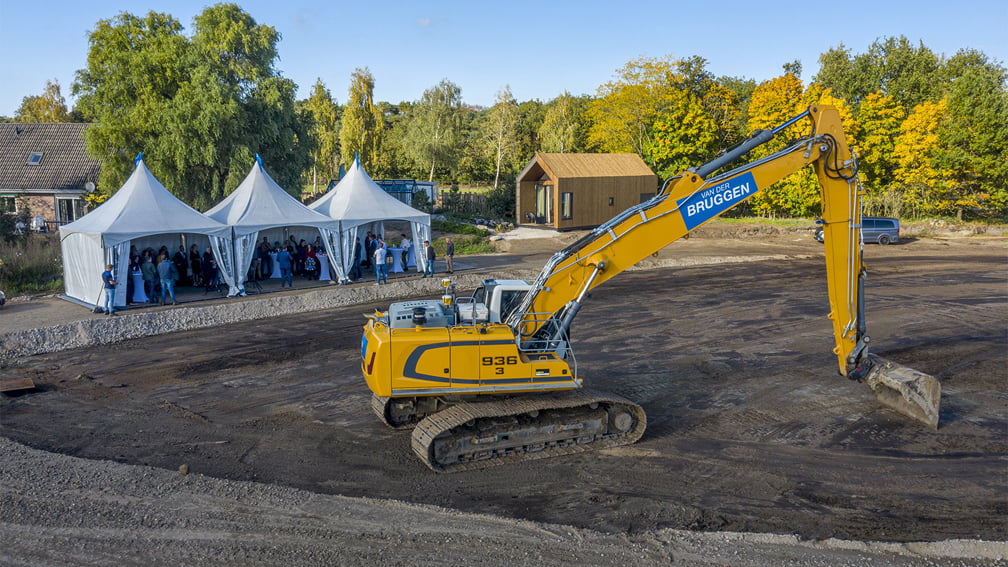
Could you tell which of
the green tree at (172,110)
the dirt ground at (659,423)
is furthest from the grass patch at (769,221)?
the green tree at (172,110)

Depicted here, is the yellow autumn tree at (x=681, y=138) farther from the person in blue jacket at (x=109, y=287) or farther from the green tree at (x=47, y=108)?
the green tree at (x=47, y=108)

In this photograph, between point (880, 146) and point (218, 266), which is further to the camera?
point (880, 146)

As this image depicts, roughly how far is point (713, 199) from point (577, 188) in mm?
28391

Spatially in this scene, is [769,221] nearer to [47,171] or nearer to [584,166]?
[584,166]

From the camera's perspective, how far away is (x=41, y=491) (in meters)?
8.51

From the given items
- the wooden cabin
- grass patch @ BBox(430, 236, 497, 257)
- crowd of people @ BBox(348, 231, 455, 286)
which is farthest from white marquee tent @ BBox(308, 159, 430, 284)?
the wooden cabin

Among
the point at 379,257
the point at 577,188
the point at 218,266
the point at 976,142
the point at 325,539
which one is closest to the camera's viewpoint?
the point at 325,539

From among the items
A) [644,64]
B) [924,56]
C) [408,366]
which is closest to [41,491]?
[408,366]

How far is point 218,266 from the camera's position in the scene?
21.2 meters

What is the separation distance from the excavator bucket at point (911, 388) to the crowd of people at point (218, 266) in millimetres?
16009

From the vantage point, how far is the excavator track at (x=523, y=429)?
9.35m

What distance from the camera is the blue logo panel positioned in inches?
391

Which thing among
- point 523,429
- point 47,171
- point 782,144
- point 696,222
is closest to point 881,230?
point 782,144

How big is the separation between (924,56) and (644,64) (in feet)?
79.9
